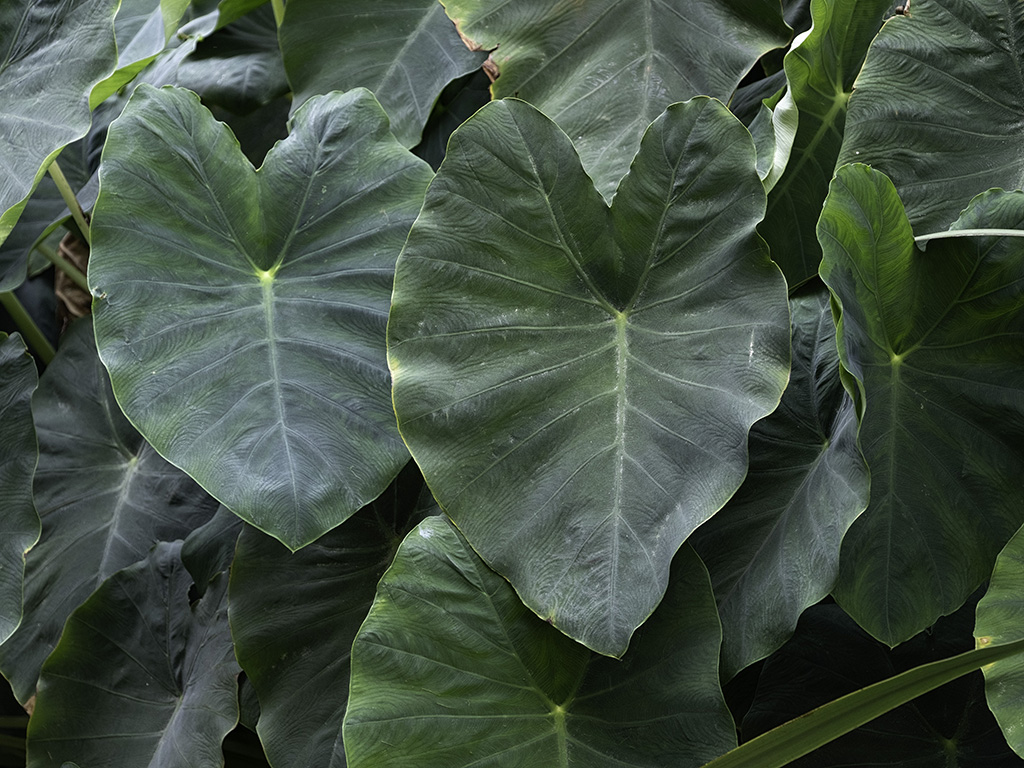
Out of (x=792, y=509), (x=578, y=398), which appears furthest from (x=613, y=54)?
(x=792, y=509)

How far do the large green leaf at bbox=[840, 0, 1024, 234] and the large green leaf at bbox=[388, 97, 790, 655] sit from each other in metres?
0.21

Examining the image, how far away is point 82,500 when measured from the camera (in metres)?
1.38

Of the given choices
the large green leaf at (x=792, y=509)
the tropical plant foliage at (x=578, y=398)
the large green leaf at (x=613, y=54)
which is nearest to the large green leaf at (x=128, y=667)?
the tropical plant foliage at (x=578, y=398)

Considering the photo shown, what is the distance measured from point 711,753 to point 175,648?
78cm

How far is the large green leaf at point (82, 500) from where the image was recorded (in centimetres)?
131

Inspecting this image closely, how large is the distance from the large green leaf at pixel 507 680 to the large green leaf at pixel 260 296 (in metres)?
0.12

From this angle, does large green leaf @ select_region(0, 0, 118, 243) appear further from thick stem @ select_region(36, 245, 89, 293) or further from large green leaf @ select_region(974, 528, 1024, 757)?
large green leaf @ select_region(974, 528, 1024, 757)

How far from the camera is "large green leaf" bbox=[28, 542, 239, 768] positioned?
1.21 m

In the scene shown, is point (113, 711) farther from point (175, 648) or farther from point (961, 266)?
point (961, 266)

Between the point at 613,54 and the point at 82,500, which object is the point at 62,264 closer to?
the point at 82,500

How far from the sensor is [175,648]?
1.24 meters

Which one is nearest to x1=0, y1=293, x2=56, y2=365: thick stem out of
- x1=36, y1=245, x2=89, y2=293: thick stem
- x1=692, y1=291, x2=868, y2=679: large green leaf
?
x1=36, y1=245, x2=89, y2=293: thick stem

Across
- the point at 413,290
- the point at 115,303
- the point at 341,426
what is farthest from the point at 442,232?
the point at 115,303

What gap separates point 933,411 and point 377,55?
0.94 m
